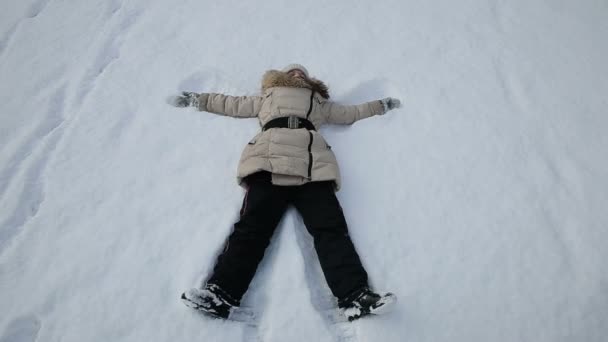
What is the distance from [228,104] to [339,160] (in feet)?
2.85

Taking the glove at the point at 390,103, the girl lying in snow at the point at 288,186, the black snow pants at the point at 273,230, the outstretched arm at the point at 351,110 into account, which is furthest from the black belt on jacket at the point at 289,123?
the glove at the point at 390,103

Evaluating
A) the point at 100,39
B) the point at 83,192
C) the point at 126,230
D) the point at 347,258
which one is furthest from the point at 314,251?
the point at 100,39

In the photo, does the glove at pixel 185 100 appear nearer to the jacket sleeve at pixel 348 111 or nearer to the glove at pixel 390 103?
the jacket sleeve at pixel 348 111

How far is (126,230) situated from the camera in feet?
5.97

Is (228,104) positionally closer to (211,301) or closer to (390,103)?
(390,103)

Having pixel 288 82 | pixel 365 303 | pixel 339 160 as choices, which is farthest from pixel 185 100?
pixel 365 303

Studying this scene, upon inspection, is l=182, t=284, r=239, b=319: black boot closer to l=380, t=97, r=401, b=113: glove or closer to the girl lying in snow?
the girl lying in snow

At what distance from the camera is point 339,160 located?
7.20 ft

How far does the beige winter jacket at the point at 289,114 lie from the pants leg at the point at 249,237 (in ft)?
0.30

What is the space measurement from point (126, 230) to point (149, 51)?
1.64 metres

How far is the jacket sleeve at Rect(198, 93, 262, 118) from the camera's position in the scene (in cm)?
234

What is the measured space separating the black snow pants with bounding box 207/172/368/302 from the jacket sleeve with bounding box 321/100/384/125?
615 millimetres

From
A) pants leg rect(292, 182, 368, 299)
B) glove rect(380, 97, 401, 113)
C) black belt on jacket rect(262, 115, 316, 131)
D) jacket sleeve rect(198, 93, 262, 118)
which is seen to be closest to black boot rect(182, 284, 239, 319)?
pants leg rect(292, 182, 368, 299)

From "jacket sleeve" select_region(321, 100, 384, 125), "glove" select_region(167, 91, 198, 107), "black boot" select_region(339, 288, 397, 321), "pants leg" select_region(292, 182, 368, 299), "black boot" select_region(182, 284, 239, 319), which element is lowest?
"black boot" select_region(339, 288, 397, 321)
